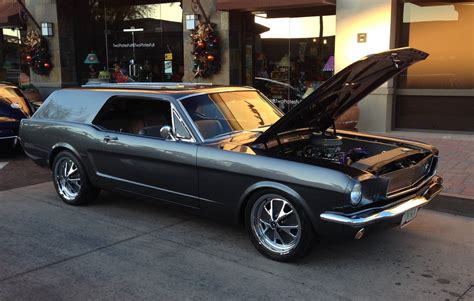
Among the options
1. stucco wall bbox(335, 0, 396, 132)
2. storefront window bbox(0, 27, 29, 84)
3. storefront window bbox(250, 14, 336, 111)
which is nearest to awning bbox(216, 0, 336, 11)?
stucco wall bbox(335, 0, 396, 132)

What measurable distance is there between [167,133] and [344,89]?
1784 mm

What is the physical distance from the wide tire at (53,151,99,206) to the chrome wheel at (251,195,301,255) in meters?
2.49

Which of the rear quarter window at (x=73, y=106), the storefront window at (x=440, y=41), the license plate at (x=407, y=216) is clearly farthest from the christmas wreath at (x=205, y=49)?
the license plate at (x=407, y=216)

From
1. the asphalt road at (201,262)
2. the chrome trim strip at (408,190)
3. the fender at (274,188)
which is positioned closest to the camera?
the asphalt road at (201,262)

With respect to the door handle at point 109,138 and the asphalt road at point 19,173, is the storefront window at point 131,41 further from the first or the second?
the door handle at point 109,138

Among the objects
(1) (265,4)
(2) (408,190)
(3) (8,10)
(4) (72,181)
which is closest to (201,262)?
(2) (408,190)

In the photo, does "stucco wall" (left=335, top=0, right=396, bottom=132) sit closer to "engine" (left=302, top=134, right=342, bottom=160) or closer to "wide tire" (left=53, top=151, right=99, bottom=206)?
"engine" (left=302, top=134, right=342, bottom=160)

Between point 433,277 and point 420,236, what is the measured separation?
1.01 meters

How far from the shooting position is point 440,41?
33.8ft

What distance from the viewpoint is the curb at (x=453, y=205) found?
A: 5.69m

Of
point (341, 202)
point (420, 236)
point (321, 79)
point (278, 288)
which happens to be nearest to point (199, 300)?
point (278, 288)

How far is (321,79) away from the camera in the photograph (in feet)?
39.4

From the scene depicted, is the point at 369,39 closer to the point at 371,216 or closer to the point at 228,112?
the point at 228,112

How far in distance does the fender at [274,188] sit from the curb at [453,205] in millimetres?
2626
